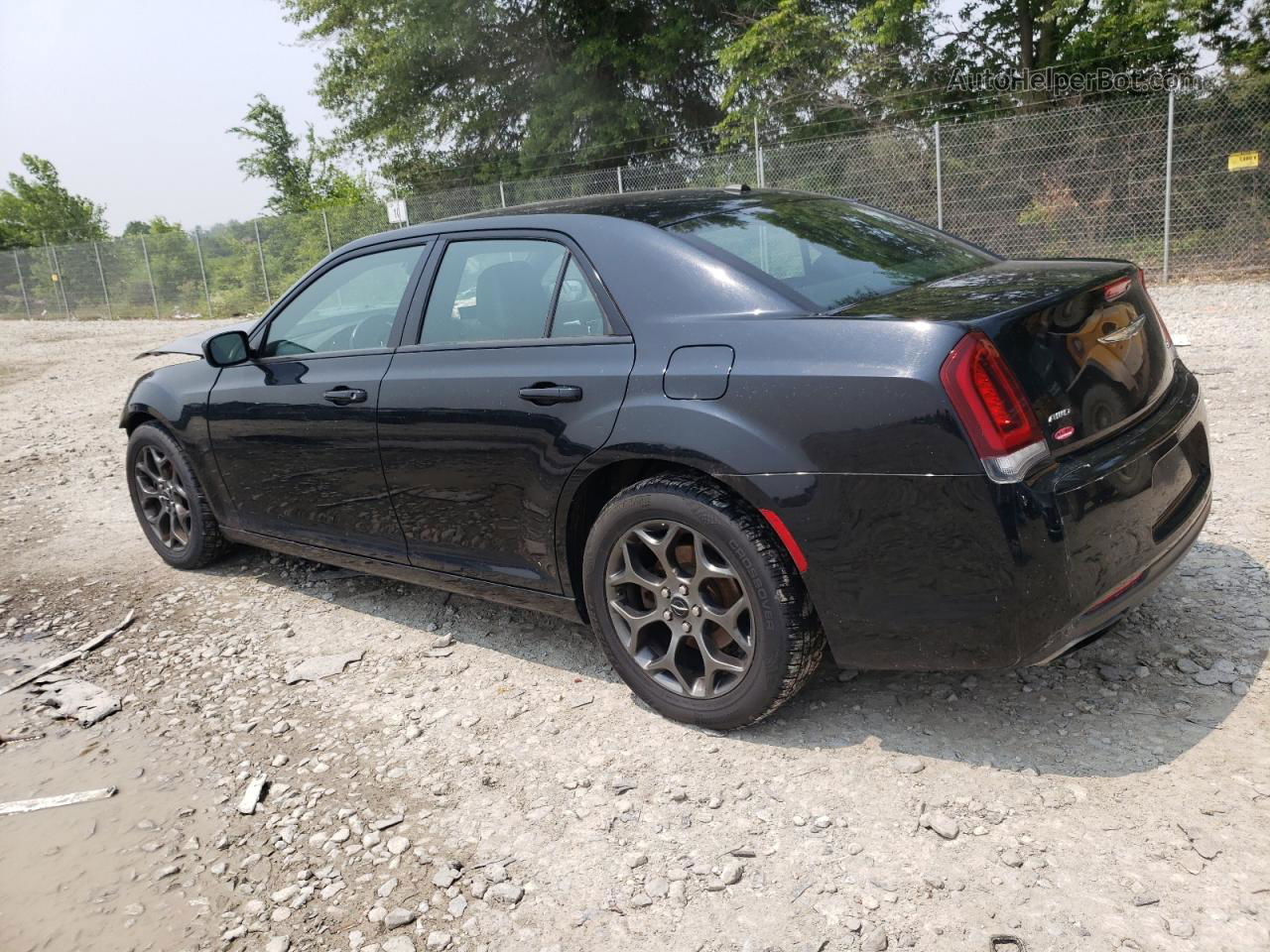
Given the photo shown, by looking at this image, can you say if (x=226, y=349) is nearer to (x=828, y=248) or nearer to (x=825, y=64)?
(x=828, y=248)

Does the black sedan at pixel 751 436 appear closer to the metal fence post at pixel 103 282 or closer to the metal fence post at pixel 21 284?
the metal fence post at pixel 103 282

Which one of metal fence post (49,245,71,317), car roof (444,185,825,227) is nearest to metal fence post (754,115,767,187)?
car roof (444,185,825,227)

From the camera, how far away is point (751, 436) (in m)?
2.77

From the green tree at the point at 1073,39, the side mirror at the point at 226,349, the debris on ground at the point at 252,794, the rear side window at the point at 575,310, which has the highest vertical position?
the green tree at the point at 1073,39

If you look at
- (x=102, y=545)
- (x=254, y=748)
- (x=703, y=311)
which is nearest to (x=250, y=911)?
(x=254, y=748)

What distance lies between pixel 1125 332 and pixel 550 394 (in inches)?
67.1

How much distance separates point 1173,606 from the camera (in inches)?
139

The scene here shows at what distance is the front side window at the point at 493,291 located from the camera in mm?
3457

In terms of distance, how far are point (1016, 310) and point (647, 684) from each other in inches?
60.8

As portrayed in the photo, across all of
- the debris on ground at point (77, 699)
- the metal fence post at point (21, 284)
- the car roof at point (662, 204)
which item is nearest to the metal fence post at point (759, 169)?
the car roof at point (662, 204)

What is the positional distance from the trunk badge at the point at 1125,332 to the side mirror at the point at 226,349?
3.44 m

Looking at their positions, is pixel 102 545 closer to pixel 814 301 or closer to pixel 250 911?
pixel 250 911

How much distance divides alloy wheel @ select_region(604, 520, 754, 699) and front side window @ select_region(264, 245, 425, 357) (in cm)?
147

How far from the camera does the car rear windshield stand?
3074mm
